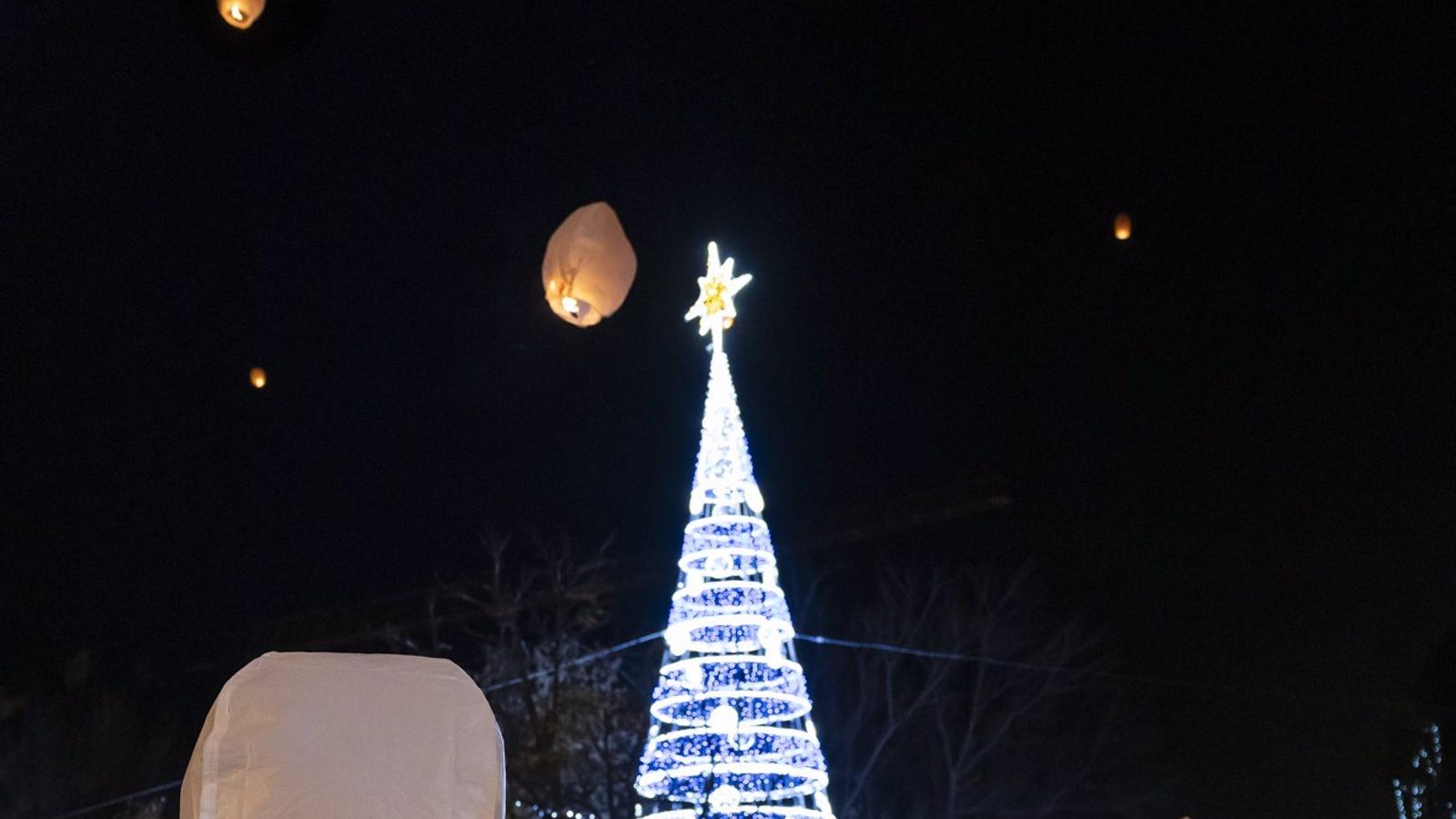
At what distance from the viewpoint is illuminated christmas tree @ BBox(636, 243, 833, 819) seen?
36.0 ft

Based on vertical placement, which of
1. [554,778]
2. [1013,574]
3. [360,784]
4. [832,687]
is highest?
[1013,574]

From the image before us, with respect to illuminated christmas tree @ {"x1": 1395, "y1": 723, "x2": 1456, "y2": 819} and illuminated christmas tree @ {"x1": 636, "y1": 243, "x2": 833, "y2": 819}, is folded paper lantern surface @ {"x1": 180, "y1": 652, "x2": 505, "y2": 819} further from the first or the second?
illuminated christmas tree @ {"x1": 1395, "y1": 723, "x2": 1456, "y2": 819}

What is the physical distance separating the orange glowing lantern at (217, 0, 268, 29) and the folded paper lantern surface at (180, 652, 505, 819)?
4066 millimetres

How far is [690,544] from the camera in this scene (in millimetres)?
11531

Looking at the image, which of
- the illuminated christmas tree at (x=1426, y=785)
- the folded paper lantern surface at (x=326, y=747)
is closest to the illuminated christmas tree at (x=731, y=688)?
the folded paper lantern surface at (x=326, y=747)

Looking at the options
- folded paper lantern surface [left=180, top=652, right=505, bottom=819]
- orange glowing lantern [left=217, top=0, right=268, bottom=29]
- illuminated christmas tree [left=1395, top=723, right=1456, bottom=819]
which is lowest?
folded paper lantern surface [left=180, top=652, right=505, bottom=819]

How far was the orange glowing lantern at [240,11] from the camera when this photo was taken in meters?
4.61

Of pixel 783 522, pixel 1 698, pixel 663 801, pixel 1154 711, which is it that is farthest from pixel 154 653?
pixel 1154 711

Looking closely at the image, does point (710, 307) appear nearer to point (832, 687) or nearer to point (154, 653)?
point (832, 687)

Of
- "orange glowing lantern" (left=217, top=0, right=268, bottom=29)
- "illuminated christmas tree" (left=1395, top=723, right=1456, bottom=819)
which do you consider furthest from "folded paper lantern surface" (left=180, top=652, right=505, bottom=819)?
"illuminated christmas tree" (left=1395, top=723, right=1456, bottom=819)

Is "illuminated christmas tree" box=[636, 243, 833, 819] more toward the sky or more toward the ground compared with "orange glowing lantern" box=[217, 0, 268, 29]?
more toward the ground

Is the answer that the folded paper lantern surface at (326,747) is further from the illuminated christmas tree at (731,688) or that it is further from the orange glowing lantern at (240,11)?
the illuminated christmas tree at (731,688)

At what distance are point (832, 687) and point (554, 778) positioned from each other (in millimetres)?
5566

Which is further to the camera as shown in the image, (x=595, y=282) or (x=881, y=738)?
(x=881, y=738)
